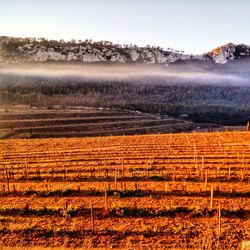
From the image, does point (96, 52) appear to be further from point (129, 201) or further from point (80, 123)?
point (129, 201)

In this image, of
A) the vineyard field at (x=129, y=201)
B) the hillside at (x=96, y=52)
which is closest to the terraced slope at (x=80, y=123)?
the vineyard field at (x=129, y=201)

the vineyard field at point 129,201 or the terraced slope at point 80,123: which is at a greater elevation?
the vineyard field at point 129,201

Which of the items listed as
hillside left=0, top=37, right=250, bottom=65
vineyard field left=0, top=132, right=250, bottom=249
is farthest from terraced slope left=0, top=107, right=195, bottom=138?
hillside left=0, top=37, right=250, bottom=65

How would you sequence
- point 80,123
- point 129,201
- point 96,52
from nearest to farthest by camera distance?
point 129,201, point 80,123, point 96,52

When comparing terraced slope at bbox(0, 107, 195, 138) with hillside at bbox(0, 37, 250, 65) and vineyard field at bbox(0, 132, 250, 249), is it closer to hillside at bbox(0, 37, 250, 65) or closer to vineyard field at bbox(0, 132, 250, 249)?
vineyard field at bbox(0, 132, 250, 249)

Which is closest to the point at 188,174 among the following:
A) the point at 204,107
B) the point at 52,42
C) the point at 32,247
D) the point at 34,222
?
the point at 34,222

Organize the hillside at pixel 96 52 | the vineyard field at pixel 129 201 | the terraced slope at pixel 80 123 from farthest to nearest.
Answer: the hillside at pixel 96 52 < the terraced slope at pixel 80 123 < the vineyard field at pixel 129 201

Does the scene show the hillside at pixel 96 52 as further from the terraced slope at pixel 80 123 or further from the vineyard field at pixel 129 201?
the vineyard field at pixel 129 201

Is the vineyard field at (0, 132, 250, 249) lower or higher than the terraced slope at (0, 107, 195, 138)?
higher

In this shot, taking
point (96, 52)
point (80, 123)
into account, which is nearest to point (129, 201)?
point (80, 123)

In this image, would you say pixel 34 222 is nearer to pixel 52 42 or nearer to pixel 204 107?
pixel 204 107

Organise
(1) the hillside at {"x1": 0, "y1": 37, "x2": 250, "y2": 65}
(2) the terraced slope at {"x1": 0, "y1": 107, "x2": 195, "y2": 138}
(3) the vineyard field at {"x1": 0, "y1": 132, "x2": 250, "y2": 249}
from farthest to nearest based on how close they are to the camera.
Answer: (1) the hillside at {"x1": 0, "y1": 37, "x2": 250, "y2": 65} < (2) the terraced slope at {"x1": 0, "y1": 107, "x2": 195, "y2": 138} < (3) the vineyard field at {"x1": 0, "y1": 132, "x2": 250, "y2": 249}

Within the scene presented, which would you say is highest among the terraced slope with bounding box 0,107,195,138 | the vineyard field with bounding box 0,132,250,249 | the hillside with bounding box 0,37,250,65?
the hillside with bounding box 0,37,250,65

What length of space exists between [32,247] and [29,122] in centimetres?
5239
